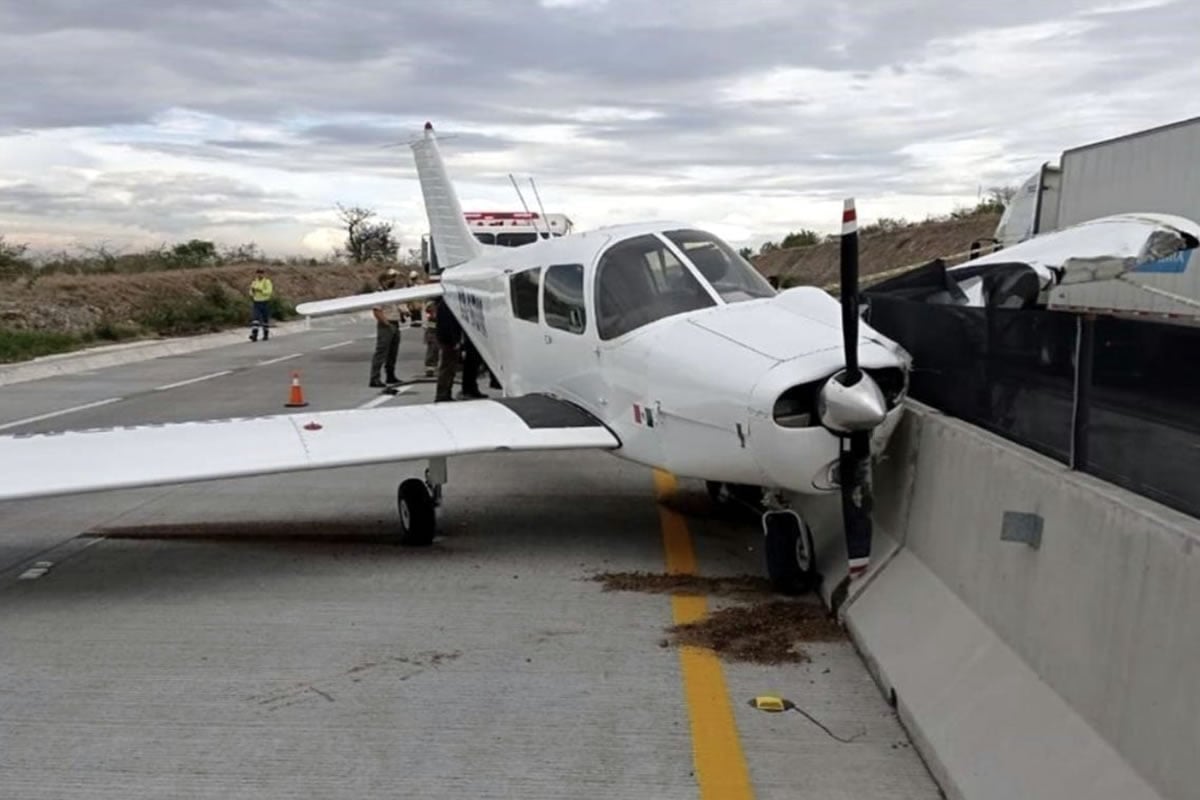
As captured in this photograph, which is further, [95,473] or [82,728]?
[95,473]

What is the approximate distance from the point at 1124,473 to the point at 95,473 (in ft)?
18.3

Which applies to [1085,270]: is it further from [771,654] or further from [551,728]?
[551,728]

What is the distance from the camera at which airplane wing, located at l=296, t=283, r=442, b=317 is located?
1525 centimetres

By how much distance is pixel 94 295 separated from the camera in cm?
4219

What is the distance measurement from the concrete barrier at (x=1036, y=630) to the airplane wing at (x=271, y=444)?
2.87m

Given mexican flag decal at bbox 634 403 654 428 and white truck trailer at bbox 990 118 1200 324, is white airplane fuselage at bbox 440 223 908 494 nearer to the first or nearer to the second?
mexican flag decal at bbox 634 403 654 428

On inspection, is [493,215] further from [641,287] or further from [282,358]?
[641,287]

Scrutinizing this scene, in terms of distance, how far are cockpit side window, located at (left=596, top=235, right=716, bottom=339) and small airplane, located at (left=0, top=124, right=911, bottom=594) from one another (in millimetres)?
12

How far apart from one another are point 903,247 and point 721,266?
57245 mm

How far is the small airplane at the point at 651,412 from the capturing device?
6.18m

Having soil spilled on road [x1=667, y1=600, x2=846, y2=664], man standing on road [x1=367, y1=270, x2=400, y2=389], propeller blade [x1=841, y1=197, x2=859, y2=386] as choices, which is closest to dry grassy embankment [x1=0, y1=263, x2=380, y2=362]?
man standing on road [x1=367, y1=270, x2=400, y2=389]

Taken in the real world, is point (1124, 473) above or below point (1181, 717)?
above

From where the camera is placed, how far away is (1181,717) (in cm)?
306

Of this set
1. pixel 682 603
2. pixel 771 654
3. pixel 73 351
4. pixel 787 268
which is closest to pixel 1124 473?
pixel 771 654
